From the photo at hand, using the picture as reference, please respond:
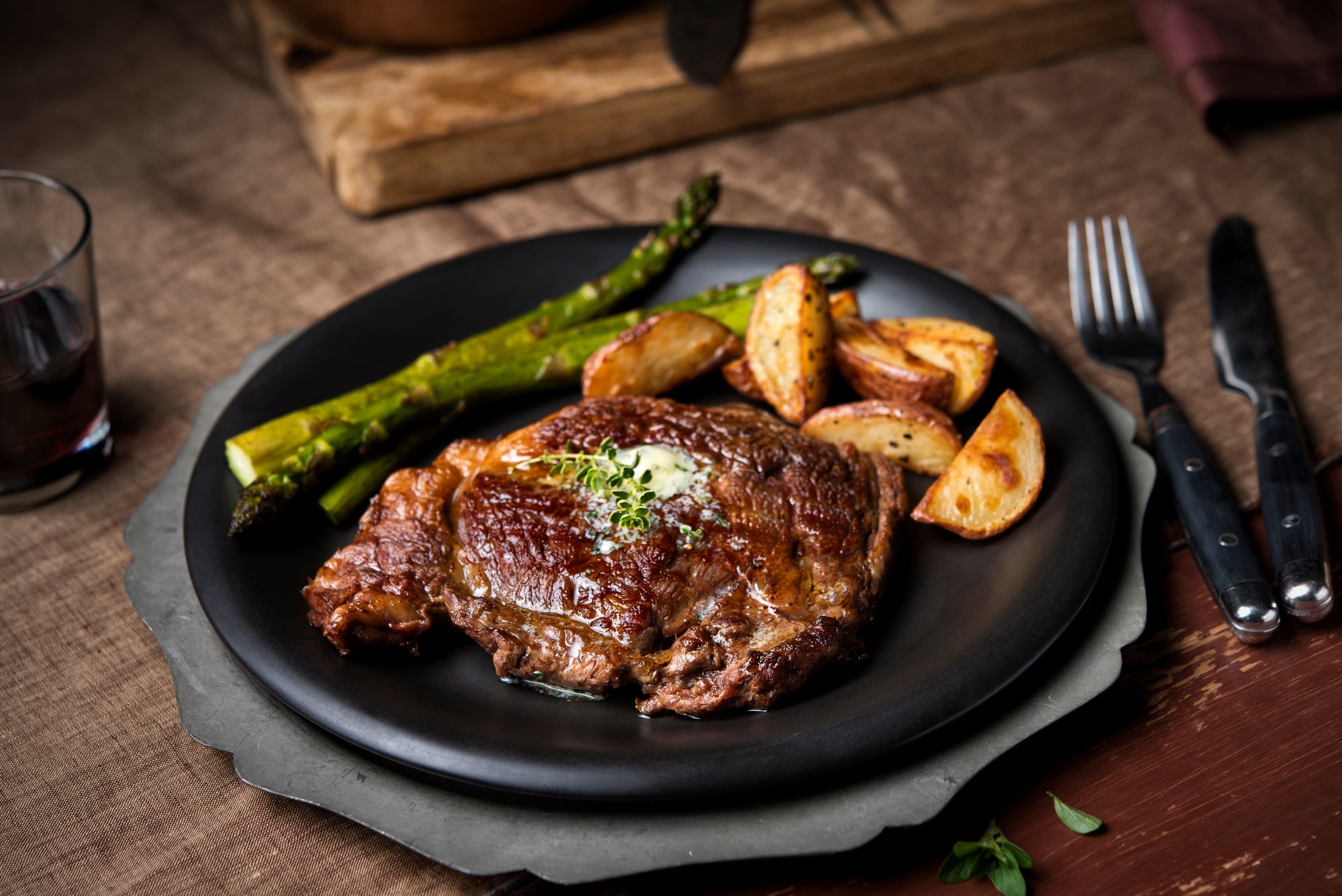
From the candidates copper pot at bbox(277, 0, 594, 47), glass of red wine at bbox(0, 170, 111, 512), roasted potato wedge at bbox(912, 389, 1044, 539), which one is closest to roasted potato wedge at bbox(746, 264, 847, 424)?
roasted potato wedge at bbox(912, 389, 1044, 539)

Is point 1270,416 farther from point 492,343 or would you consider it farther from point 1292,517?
point 492,343

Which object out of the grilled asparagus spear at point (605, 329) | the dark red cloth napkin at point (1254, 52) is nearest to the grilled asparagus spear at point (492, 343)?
the grilled asparagus spear at point (605, 329)

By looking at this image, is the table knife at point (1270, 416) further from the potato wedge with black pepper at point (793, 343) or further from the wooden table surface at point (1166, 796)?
the potato wedge with black pepper at point (793, 343)

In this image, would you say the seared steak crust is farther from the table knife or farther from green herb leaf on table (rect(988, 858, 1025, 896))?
the table knife

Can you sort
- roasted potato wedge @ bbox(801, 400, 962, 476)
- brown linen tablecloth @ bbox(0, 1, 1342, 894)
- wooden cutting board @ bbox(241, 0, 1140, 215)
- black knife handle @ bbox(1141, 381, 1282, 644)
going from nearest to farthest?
1. brown linen tablecloth @ bbox(0, 1, 1342, 894)
2. black knife handle @ bbox(1141, 381, 1282, 644)
3. roasted potato wedge @ bbox(801, 400, 962, 476)
4. wooden cutting board @ bbox(241, 0, 1140, 215)

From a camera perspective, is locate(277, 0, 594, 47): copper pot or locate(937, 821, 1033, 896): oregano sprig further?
locate(277, 0, 594, 47): copper pot

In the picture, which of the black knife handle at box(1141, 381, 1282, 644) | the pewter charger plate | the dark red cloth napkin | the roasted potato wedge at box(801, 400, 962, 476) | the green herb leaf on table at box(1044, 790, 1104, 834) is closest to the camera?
the pewter charger plate
